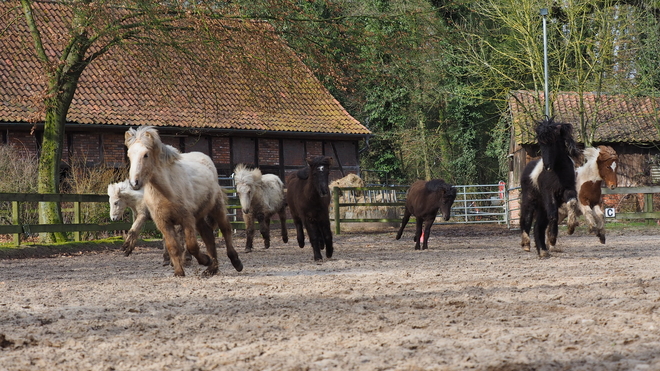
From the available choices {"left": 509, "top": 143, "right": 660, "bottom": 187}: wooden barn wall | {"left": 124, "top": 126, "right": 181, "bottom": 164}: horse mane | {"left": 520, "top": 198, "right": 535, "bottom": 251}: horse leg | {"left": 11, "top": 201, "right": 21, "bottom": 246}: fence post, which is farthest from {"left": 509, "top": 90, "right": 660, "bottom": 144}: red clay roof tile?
{"left": 124, "top": 126, "right": 181, "bottom": 164}: horse mane

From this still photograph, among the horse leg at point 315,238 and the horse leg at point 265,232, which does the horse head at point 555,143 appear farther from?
the horse leg at point 265,232

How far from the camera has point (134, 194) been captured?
Result: 53.9ft

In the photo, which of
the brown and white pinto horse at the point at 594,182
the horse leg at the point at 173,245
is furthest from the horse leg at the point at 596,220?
the horse leg at the point at 173,245

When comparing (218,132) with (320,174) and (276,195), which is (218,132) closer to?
(276,195)

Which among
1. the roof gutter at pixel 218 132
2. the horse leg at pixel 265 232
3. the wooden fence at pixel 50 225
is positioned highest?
the roof gutter at pixel 218 132

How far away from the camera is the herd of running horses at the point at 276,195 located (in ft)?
33.7

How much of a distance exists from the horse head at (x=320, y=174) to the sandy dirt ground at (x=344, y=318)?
1.46 m

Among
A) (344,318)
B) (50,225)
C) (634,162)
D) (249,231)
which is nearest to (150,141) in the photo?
(344,318)

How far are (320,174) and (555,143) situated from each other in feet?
11.8

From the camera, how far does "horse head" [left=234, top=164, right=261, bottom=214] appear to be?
1762 centimetres

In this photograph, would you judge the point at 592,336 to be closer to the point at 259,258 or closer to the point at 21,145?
the point at 259,258

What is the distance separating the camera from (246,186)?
17734mm

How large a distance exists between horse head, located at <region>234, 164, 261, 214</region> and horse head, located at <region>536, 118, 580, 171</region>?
692cm

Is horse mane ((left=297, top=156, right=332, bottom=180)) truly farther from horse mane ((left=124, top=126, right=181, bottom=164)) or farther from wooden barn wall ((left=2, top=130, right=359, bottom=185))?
wooden barn wall ((left=2, top=130, right=359, bottom=185))
